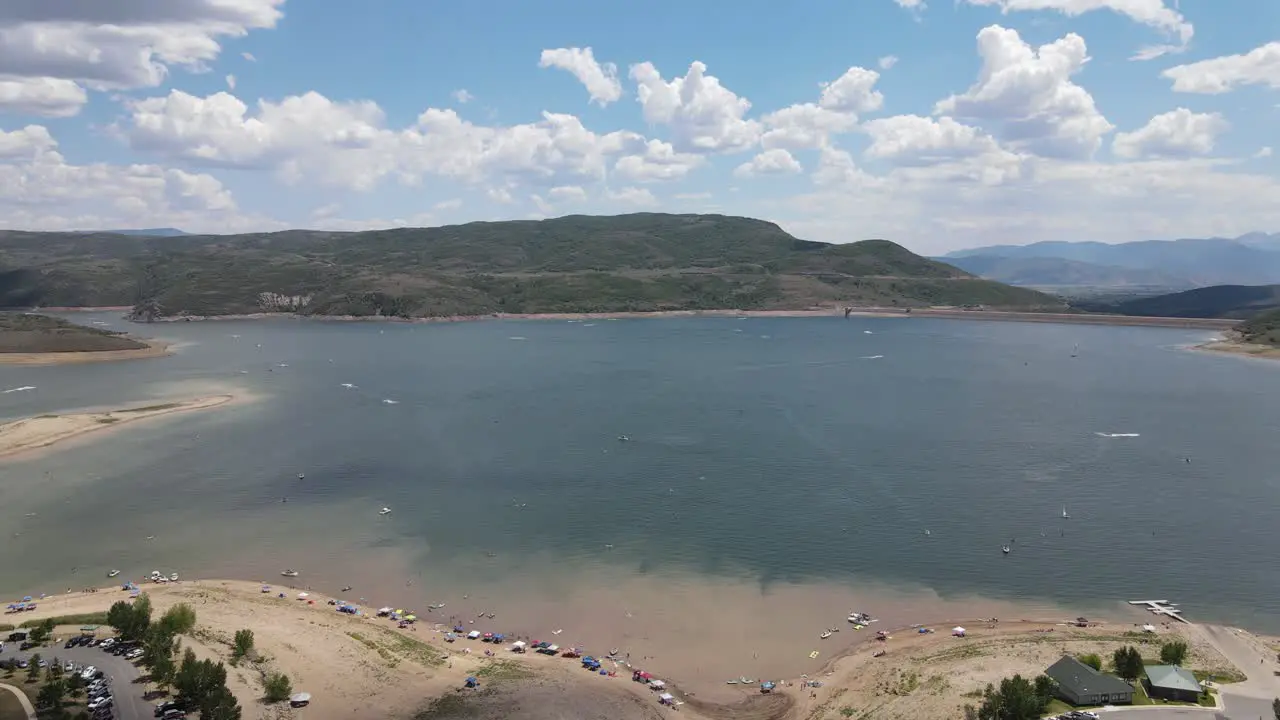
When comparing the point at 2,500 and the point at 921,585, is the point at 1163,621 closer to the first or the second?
the point at 921,585

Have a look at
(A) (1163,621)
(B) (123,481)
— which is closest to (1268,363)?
(A) (1163,621)

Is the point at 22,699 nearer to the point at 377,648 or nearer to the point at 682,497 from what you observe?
the point at 377,648

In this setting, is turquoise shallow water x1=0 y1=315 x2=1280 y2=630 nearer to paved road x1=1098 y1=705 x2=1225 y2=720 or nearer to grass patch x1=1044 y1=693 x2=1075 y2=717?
paved road x1=1098 y1=705 x2=1225 y2=720

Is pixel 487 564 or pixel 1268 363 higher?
pixel 1268 363

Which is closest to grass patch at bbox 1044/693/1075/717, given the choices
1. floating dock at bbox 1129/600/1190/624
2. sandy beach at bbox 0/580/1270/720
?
sandy beach at bbox 0/580/1270/720

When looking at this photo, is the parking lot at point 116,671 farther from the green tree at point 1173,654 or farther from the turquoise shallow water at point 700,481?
the green tree at point 1173,654

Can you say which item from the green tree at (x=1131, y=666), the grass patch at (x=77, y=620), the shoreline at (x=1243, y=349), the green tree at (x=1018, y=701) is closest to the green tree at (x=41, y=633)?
the grass patch at (x=77, y=620)

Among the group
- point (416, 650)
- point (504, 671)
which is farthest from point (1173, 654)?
point (416, 650)
